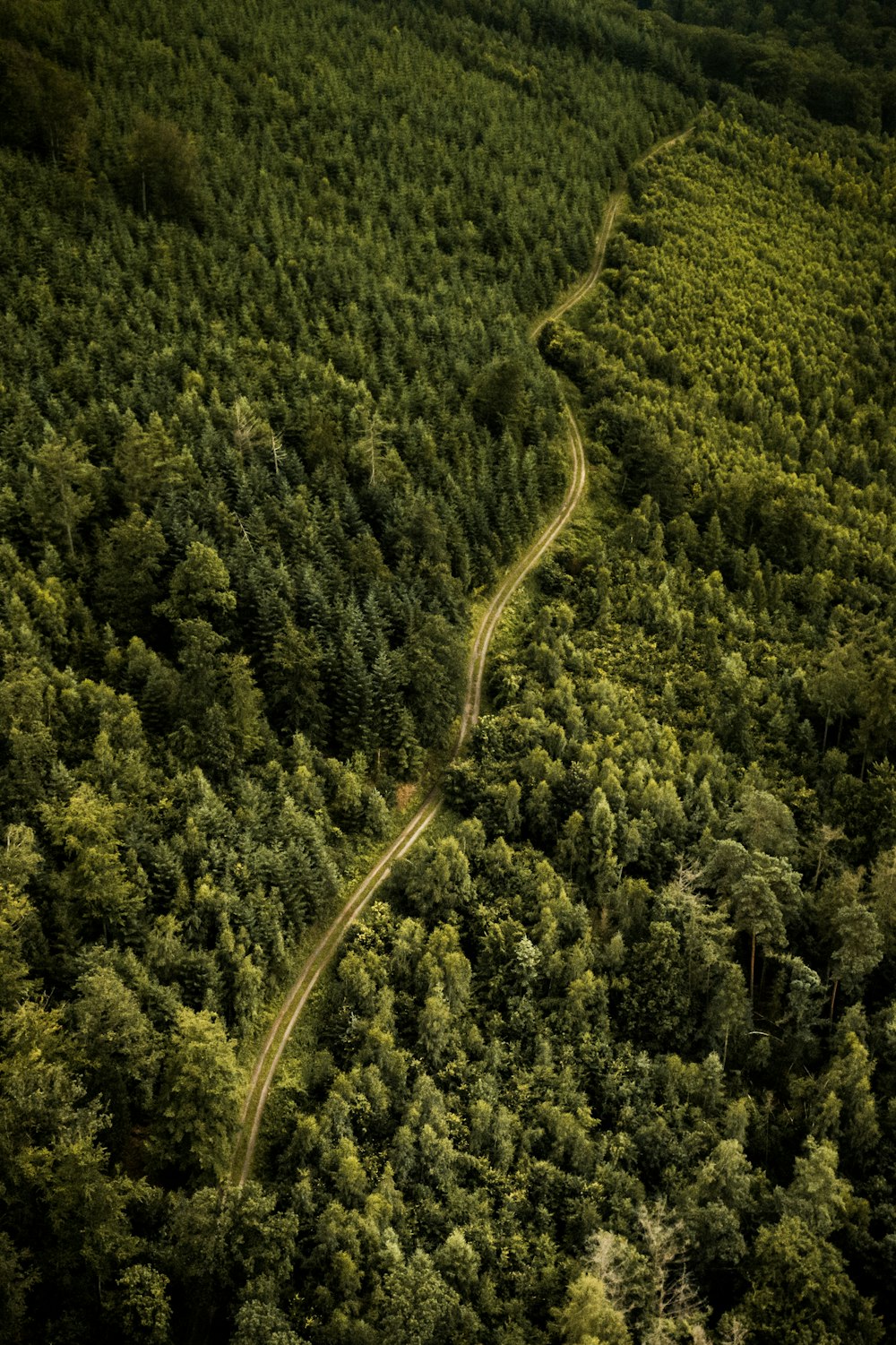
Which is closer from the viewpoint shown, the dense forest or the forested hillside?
the dense forest

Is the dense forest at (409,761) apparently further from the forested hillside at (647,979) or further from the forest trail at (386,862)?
the forest trail at (386,862)

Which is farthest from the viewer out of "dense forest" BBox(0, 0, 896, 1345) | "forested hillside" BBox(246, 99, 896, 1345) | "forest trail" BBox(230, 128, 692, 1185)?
"forest trail" BBox(230, 128, 692, 1185)

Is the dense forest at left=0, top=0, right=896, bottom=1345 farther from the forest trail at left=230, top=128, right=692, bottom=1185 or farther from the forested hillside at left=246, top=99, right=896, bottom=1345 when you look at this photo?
the forest trail at left=230, top=128, right=692, bottom=1185

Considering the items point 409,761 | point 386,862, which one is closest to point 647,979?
point 386,862

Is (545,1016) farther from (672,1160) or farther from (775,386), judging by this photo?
(775,386)

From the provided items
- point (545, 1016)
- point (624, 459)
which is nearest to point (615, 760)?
point (545, 1016)

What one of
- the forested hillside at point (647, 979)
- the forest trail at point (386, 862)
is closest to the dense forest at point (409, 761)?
the forested hillside at point (647, 979)

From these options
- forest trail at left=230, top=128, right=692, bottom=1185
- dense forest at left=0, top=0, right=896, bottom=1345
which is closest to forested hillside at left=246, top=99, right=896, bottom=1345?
dense forest at left=0, top=0, right=896, bottom=1345
